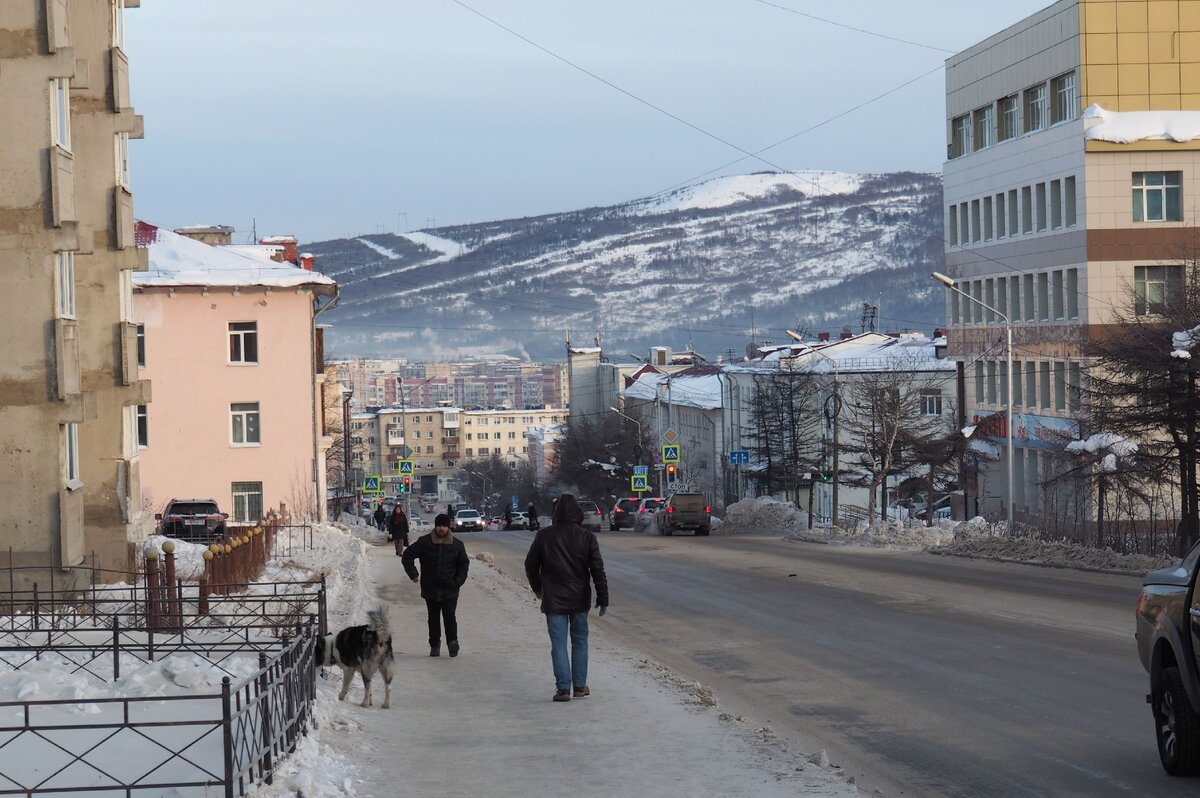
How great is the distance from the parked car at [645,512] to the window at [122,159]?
39.5 meters

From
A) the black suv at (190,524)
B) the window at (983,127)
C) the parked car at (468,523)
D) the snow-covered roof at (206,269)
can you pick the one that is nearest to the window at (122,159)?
the black suv at (190,524)

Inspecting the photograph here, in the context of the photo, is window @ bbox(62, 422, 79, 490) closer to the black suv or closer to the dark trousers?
the dark trousers

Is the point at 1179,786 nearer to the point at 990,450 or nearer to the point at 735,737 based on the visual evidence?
the point at 735,737

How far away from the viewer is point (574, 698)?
1374 cm

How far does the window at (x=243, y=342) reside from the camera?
2244 inches

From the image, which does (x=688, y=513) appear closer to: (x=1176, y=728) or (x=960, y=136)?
(x=960, y=136)

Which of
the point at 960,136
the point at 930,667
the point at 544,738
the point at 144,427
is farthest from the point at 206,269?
the point at 544,738

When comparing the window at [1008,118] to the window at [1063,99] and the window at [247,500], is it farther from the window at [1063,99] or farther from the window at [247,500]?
the window at [247,500]

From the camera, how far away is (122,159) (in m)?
32.0

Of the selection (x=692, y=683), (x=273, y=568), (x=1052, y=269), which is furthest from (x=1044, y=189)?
(x=692, y=683)

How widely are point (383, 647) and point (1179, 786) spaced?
6578 millimetres

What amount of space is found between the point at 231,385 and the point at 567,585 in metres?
45.4

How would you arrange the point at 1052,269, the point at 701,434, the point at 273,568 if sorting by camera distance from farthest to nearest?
the point at 701,434
the point at 1052,269
the point at 273,568

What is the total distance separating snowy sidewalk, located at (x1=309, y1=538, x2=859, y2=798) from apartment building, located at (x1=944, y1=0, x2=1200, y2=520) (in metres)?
40.9
